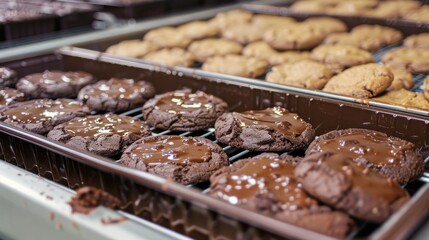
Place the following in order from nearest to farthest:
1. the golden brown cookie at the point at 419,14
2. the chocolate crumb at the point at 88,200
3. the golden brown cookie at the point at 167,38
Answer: the chocolate crumb at the point at 88,200
the golden brown cookie at the point at 167,38
the golden brown cookie at the point at 419,14

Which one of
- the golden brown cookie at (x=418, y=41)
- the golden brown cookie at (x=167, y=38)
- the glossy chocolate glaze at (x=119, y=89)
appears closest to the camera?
the glossy chocolate glaze at (x=119, y=89)

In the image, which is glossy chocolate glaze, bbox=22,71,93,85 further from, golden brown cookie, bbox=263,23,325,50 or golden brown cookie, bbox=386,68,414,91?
golden brown cookie, bbox=386,68,414,91

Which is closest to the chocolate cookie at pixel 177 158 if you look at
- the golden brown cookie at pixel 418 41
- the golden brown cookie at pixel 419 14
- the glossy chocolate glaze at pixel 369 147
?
the glossy chocolate glaze at pixel 369 147

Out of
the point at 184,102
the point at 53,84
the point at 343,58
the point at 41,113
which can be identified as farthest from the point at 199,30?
the point at 41,113

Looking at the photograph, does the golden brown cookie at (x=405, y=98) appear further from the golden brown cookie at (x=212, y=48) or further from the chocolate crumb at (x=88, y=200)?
the chocolate crumb at (x=88, y=200)

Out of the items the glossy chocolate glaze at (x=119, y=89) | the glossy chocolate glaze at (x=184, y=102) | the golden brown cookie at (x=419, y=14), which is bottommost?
the glossy chocolate glaze at (x=119, y=89)

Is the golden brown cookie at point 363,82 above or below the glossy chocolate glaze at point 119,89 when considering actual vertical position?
above

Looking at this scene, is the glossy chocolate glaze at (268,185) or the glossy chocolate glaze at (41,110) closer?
the glossy chocolate glaze at (268,185)
